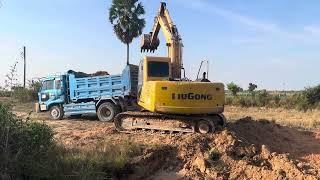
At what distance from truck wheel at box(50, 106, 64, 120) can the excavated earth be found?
6024 millimetres

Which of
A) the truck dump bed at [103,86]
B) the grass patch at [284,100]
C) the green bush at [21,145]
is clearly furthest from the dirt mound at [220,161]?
the grass patch at [284,100]

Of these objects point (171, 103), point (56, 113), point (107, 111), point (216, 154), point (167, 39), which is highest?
point (167, 39)

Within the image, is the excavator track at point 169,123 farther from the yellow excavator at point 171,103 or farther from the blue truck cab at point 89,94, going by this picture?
the blue truck cab at point 89,94

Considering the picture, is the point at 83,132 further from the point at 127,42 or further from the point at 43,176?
the point at 127,42

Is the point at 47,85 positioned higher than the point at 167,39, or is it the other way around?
the point at 167,39

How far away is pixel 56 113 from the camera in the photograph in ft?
84.9

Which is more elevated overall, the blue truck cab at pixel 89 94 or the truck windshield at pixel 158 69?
the truck windshield at pixel 158 69

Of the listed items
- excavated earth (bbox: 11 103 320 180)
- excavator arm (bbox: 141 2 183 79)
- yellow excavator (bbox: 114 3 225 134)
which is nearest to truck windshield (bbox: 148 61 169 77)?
yellow excavator (bbox: 114 3 225 134)

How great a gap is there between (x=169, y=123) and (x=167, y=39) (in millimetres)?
4108

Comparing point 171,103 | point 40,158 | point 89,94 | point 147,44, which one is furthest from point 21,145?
point 89,94

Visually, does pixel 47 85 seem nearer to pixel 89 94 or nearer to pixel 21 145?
pixel 89 94

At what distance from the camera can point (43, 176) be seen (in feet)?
37.0

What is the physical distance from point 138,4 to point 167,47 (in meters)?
27.8

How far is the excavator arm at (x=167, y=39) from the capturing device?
20400mm
